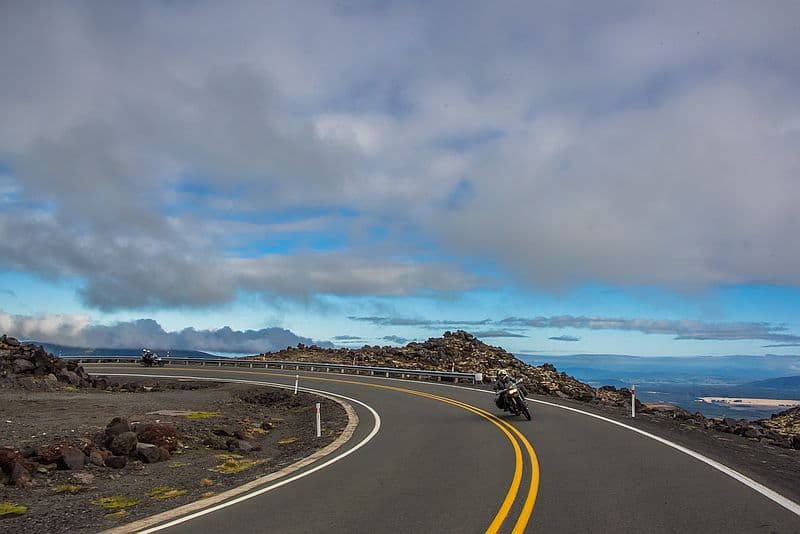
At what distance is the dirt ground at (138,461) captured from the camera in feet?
36.0

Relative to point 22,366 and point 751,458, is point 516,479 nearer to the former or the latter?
point 751,458

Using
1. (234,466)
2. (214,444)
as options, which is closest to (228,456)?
(214,444)

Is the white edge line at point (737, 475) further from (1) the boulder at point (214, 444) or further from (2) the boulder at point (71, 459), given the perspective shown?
(2) the boulder at point (71, 459)

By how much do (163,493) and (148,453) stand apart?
4.05m

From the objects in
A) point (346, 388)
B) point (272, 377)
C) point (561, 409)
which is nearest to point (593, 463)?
point (561, 409)

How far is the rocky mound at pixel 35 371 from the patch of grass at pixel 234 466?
21.6 m

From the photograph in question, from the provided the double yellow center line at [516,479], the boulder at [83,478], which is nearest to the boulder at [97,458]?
the boulder at [83,478]

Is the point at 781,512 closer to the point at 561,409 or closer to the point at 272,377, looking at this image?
the point at 561,409

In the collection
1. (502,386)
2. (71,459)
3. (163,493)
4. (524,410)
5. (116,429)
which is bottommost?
(163,493)

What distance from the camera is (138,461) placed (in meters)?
16.0

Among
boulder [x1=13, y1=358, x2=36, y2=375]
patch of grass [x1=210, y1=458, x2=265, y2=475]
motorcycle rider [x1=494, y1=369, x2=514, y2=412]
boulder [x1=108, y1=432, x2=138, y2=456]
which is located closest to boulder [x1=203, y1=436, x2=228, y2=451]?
patch of grass [x1=210, y1=458, x2=265, y2=475]

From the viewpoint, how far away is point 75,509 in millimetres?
10977

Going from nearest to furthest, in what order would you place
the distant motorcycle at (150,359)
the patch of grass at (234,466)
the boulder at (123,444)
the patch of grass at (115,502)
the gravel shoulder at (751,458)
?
the gravel shoulder at (751,458)
the patch of grass at (115,502)
the patch of grass at (234,466)
the boulder at (123,444)
the distant motorcycle at (150,359)

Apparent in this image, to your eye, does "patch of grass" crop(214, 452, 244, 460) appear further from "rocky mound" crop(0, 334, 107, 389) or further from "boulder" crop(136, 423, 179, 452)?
"rocky mound" crop(0, 334, 107, 389)
